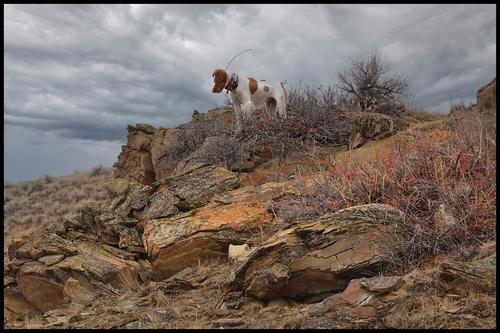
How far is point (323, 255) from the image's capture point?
206 inches

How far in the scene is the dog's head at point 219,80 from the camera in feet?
32.9

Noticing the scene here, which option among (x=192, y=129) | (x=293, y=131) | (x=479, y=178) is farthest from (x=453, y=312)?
(x=192, y=129)

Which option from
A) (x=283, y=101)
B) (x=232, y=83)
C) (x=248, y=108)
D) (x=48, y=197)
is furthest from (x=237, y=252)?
(x=48, y=197)

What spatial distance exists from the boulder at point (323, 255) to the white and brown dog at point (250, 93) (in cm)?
517

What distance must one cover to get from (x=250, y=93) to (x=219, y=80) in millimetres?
809

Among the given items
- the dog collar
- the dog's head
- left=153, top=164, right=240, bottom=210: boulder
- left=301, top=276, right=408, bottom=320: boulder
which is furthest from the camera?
the dog collar

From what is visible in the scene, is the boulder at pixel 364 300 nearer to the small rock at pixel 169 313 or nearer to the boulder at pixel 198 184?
the small rock at pixel 169 313

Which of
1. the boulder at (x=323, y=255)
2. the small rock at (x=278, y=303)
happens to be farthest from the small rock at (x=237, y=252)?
the small rock at (x=278, y=303)

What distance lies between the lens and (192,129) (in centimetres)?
1190

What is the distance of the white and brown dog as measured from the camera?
10.2 metres

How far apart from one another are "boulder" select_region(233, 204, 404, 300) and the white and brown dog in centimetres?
517

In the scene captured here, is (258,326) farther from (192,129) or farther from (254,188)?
(192,129)

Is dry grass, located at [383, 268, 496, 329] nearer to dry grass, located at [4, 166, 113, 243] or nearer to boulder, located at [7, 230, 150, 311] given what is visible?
boulder, located at [7, 230, 150, 311]

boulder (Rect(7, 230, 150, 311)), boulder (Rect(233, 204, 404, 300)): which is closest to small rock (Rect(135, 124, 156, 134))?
boulder (Rect(7, 230, 150, 311))
